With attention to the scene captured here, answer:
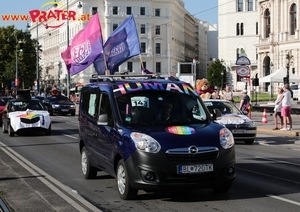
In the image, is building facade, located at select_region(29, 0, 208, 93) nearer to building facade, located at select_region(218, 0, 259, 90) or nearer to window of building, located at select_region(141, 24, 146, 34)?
window of building, located at select_region(141, 24, 146, 34)

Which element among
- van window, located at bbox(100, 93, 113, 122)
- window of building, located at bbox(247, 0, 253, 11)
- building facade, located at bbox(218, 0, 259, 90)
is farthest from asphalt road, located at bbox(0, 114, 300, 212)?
window of building, located at bbox(247, 0, 253, 11)

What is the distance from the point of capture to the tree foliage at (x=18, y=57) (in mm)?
101500

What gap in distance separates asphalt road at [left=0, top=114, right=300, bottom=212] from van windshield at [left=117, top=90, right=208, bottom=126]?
1.23m

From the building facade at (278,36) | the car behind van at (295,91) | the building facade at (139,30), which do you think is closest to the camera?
the car behind van at (295,91)

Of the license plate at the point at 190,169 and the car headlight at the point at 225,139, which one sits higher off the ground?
the car headlight at the point at 225,139

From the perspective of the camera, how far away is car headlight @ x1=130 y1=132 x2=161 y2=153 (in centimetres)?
907

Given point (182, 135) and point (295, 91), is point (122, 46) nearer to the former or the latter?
point (182, 135)

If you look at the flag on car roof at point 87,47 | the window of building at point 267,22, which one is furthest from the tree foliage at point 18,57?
the flag on car roof at point 87,47

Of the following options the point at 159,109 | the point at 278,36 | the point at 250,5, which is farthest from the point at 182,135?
the point at 250,5

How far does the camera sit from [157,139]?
29.9 ft

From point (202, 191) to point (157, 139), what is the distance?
5.81 ft

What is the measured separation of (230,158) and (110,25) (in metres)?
108

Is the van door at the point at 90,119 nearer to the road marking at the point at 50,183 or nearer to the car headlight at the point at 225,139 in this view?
the road marking at the point at 50,183

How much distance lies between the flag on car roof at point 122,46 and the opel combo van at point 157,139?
43.3 feet
